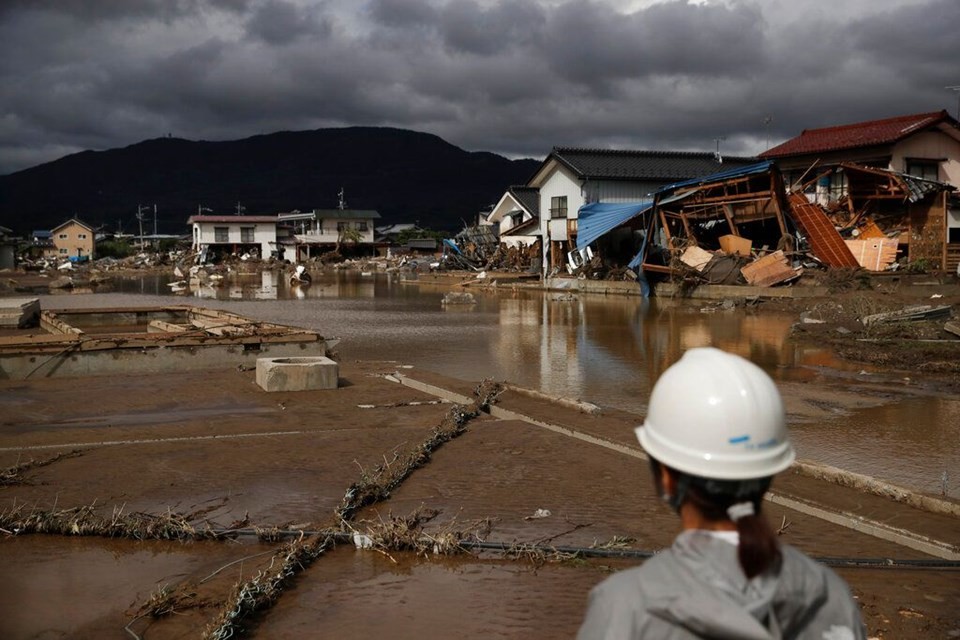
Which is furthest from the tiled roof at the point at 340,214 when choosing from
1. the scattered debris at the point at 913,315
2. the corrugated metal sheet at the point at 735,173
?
the scattered debris at the point at 913,315

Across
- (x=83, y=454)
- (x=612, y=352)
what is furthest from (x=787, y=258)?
(x=83, y=454)

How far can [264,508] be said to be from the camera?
216 inches

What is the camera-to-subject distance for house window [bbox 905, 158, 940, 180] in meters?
29.2

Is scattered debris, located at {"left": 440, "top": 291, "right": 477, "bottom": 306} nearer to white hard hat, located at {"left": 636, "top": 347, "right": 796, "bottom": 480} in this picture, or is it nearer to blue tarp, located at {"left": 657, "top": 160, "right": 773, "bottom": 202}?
blue tarp, located at {"left": 657, "top": 160, "right": 773, "bottom": 202}

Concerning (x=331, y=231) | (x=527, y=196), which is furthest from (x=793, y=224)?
(x=331, y=231)

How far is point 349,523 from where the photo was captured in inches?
198

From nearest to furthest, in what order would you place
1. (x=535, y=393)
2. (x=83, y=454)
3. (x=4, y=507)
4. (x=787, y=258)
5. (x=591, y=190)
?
(x=4, y=507) < (x=83, y=454) < (x=535, y=393) < (x=787, y=258) < (x=591, y=190)

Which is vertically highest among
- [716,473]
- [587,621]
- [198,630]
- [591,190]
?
[591,190]

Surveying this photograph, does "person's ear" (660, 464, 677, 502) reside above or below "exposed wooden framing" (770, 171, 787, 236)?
below

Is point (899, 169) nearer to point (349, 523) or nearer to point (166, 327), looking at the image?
point (166, 327)

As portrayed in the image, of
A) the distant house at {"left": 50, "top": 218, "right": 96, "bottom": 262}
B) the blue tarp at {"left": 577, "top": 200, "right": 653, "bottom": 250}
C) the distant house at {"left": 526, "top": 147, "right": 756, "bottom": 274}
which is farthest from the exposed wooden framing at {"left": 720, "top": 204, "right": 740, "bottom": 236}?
the distant house at {"left": 50, "top": 218, "right": 96, "bottom": 262}

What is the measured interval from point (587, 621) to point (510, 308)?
24.0 metres

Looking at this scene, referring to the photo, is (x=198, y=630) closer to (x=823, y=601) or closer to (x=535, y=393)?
(x=823, y=601)

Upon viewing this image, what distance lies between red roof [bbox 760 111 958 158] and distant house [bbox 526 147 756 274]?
553cm
